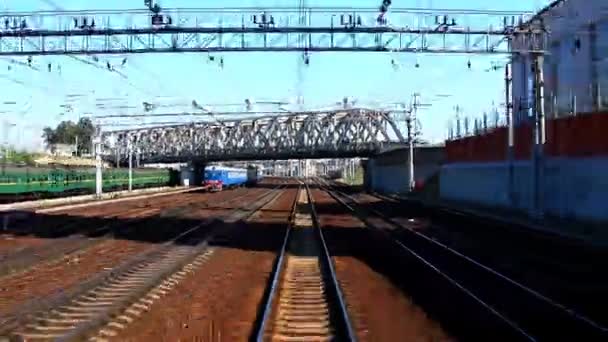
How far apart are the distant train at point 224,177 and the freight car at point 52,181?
931 centimetres

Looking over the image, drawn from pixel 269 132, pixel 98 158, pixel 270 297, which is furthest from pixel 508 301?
pixel 269 132

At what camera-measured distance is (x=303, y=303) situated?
45.2 feet

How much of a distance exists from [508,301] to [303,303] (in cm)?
355

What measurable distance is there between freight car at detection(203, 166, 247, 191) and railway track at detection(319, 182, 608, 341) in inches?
2677

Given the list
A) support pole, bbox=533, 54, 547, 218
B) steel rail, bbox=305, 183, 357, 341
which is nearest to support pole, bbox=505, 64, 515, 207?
support pole, bbox=533, 54, 547, 218

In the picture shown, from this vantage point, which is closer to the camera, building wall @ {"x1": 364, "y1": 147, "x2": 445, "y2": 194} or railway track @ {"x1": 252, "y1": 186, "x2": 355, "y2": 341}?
railway track @ {"x1": 252, "y1": 186, "x2": 355, "y2": 341}

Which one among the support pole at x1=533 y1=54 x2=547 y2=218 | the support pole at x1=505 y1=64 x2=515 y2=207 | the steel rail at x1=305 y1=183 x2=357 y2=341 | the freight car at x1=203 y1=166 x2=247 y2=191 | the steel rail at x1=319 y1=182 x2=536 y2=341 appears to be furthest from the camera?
the freight car at x1=203 y1=166 x2=247 y2=191

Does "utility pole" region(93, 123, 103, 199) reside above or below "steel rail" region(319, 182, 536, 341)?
above

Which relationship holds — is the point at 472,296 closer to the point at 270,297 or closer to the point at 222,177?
the point at 270,297

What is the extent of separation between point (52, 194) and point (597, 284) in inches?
1970

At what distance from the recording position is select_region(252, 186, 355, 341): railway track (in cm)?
1090

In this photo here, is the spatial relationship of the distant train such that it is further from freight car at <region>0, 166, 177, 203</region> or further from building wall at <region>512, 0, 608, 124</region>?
building wall at <region>512, 0, 608, 124</region>

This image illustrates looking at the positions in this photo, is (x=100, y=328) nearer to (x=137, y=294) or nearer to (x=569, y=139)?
(x=137, y=294)

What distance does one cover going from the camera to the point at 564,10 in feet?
165
